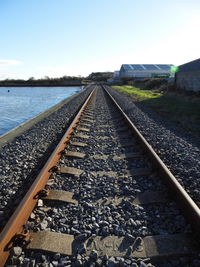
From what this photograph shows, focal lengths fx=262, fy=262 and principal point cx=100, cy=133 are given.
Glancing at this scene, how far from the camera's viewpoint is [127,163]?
16.4 ft

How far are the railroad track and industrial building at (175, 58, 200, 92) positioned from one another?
18250mm

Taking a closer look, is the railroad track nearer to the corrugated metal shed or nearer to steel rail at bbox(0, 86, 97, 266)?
steel rail at bbox(0, 86, 97, 266)

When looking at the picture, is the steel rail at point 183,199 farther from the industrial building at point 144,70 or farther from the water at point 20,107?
the industrial building at point 144,70

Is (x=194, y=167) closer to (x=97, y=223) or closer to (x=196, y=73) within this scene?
(x=97, y=223)

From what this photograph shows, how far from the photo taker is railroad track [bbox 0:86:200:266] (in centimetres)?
241

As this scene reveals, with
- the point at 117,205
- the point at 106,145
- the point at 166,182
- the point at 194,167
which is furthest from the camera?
the point at 106,145

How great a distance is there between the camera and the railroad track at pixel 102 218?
2412mm

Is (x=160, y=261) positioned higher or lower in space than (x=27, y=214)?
lower

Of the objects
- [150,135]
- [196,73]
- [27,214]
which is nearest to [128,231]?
[27,214]

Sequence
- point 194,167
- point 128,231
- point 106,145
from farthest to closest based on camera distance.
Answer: point 106,145, point 194,167, point 128,231

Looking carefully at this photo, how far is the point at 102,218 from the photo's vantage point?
303cm

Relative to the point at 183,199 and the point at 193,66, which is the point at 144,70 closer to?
the point at 193,66

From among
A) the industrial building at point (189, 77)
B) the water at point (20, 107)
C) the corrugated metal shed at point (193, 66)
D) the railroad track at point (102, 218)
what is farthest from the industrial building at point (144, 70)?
the railroad track at point (102, 218)

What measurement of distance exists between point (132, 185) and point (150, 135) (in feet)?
11.5
